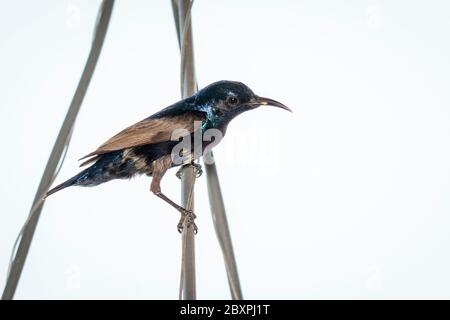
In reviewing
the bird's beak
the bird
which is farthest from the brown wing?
the bird's beak

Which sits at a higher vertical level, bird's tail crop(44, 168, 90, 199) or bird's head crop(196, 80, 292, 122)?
bird's head crop(196, 80, 292, 122)

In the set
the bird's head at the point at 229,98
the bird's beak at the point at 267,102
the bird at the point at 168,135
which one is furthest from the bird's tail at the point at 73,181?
the bird's beak at the point at 267,102

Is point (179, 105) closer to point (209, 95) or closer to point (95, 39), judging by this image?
point (209, 95)

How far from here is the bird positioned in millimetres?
1015

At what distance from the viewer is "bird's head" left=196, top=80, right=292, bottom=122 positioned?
1.03 m

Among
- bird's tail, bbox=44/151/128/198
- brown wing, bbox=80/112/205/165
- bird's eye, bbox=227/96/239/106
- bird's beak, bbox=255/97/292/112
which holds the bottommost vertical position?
bird's tail, bbox=44/151/128/198

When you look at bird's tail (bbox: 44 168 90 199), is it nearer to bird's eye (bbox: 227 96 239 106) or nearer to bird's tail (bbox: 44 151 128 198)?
bird's tail (bbox: 44 151 128 198)

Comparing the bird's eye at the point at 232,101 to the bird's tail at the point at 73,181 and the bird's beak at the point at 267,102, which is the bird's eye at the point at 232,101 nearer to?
the bird's beak at the point at 267,102

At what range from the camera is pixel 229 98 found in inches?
40.8

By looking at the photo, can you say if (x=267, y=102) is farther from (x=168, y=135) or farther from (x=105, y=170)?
(x=105, y=170)

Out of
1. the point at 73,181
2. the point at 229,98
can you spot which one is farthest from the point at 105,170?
the point at 229,98

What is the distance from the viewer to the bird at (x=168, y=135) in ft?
3.33
